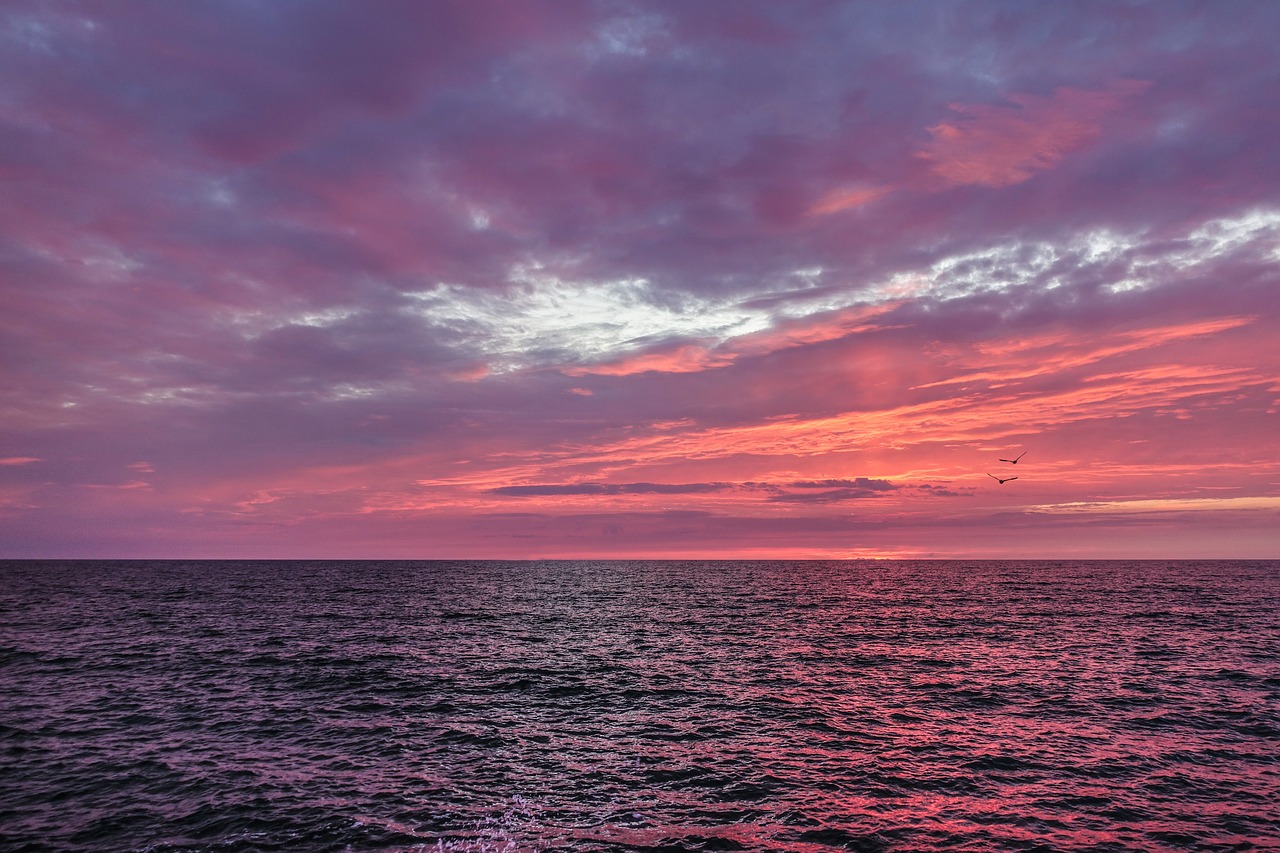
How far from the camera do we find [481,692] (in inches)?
1636

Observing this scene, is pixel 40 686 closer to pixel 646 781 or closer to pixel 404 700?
pixel 404 700

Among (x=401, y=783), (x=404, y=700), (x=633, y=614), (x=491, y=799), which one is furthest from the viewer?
(x=633, y=614)

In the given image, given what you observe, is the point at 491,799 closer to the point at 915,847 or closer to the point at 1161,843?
the point at 915,847

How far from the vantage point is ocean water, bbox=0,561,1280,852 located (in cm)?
2209

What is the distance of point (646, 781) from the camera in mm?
26141

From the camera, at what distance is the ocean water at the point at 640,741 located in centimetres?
2209

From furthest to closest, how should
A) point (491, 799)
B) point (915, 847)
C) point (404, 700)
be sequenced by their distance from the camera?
point (404, 700) < point (491, 799) < point (915, 847)

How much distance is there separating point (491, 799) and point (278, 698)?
74.0 feet

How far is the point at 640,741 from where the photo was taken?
31.3m

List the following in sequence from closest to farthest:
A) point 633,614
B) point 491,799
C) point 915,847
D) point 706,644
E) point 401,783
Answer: point 915,847 → point 491,799 → point 401,783 → point 706,644 → point 633,614

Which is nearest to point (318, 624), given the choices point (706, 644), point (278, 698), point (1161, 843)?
point (278, 698)

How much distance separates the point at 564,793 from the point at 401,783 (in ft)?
22.0

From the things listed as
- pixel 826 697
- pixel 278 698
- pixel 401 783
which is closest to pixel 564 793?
pixel 401 783

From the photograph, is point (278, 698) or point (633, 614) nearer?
point (278, 698)
